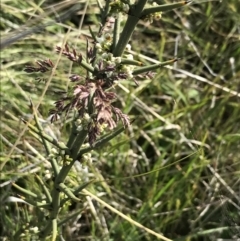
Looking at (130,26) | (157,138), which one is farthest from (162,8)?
(157,138)

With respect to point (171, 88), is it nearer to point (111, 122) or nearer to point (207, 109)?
point (207, 109)

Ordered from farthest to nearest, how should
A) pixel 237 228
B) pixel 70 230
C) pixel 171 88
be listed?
1. pixel 171 88
2. pixel 70 230
3. pixel 237 228

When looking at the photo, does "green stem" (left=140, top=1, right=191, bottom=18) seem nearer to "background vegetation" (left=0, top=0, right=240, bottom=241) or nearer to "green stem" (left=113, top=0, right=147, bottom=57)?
"green stem" (left=113, top=0, right=147, bottom=57)

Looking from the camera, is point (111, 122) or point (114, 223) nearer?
point (111, 122)

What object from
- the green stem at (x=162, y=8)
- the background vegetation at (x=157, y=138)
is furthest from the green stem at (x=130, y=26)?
the background vegetation at (x=157, y=138)

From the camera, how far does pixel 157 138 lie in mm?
1888

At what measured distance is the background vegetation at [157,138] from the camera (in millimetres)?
1621

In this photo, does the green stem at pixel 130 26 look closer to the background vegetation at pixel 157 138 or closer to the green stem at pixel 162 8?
the green stem at pixel 162 8

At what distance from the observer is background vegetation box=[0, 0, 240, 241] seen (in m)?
1.62

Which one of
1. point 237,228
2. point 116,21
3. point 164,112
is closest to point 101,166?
point 164,112

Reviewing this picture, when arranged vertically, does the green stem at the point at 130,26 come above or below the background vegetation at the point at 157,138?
above

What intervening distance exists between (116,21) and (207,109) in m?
1.12

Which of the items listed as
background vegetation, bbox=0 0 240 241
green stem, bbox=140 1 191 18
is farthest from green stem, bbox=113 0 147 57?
background vegetation, bbox=0 0 240 241

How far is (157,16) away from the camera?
0.86 meters
